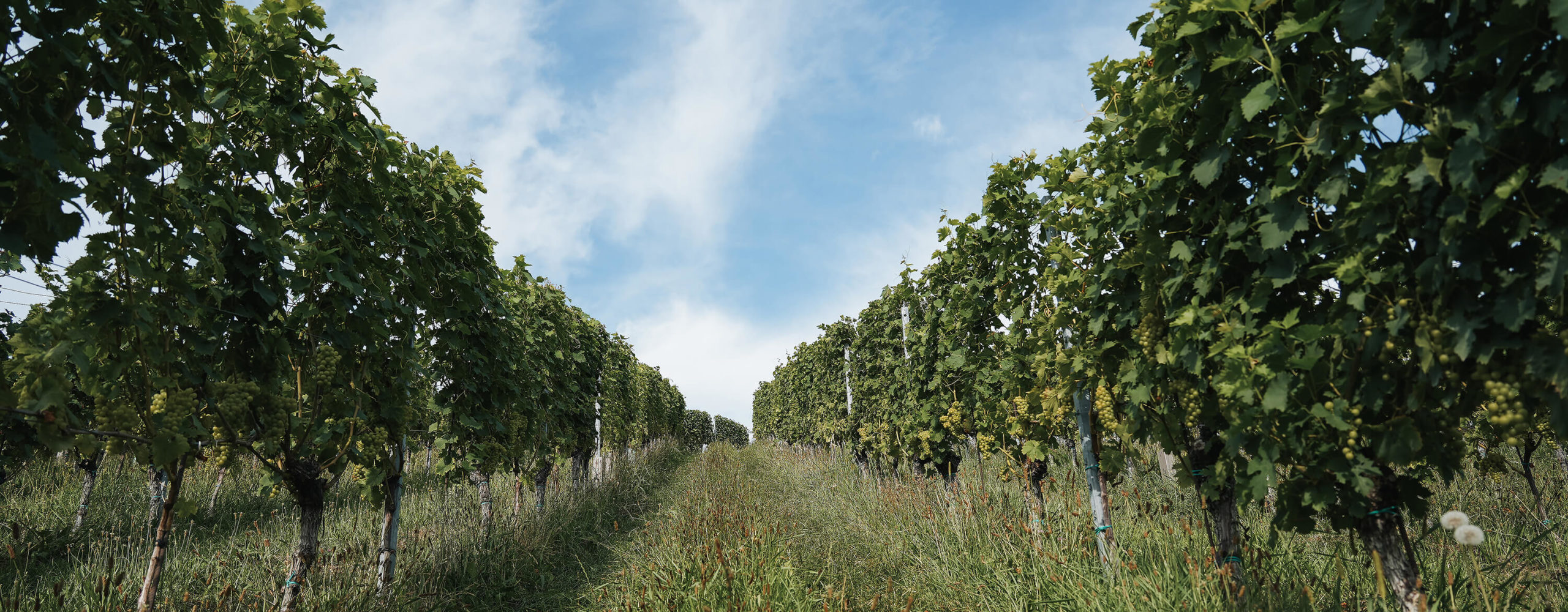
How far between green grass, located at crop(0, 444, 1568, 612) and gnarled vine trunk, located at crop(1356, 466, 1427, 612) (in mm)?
146

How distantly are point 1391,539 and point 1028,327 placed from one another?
2773mm

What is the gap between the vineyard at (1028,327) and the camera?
200 cm

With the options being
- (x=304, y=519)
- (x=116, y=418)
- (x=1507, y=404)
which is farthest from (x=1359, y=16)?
(x=304, y=519)

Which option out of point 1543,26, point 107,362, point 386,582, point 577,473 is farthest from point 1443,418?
point 577,473

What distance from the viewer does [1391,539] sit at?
251 cm

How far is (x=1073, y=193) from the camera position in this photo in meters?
4.25

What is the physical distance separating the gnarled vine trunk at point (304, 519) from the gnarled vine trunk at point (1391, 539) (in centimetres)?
542

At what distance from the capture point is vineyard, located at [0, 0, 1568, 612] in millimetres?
2002

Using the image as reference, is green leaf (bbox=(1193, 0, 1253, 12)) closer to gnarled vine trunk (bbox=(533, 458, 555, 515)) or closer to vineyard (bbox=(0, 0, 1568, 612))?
vineyard (bbox=(0, 0, 1568, 612))

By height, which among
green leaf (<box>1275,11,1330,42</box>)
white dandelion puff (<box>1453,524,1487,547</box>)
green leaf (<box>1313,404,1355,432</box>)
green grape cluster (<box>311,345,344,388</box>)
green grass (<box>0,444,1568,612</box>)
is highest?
green leaf (<box>1275,11,1330,42</box>)

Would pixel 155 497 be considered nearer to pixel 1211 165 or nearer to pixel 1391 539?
pixel 1211 165

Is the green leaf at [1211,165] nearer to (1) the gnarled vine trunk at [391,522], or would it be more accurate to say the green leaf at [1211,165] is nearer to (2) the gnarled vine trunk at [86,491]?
(1) the gnarled vine trunk at [391,522]

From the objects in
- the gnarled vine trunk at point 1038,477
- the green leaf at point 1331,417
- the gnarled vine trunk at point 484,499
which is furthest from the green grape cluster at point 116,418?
the gnarled vine trunk at point 1038,477

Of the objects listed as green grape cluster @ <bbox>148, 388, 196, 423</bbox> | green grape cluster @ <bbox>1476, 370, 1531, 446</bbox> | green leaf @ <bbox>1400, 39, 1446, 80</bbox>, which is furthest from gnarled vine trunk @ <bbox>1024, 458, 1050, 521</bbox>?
green grape cluster @ <bbox>148, 388, 196, 423</bbox>
